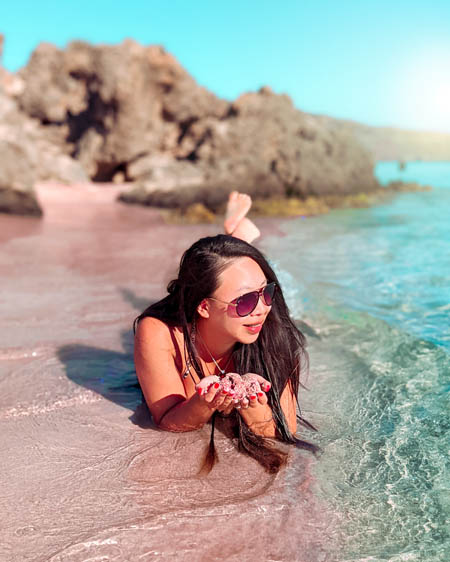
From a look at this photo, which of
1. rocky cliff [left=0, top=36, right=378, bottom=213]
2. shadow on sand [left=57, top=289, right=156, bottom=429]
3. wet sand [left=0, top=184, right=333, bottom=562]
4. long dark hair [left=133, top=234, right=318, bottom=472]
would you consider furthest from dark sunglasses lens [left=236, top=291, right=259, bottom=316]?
rocky cliff [left=0, top=36, right=378, bottom=213]

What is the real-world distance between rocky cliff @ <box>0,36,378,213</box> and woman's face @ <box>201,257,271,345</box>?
12.0m

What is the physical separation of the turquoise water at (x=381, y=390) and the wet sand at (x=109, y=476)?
0.20m

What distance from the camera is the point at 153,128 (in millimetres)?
16781

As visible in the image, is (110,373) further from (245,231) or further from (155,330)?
(245,231)

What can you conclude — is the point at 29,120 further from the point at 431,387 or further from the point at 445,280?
the point at 431,387

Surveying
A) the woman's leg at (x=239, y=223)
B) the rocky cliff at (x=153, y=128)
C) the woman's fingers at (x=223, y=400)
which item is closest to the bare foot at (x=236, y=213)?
the woman's leg at (x=239, y=223)

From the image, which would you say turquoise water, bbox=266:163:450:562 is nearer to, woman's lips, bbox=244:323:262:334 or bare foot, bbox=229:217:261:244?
woman's lips, bbox=244:323:262:334

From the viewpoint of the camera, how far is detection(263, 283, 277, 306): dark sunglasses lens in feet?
8.12

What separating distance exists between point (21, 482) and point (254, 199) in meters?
11.6

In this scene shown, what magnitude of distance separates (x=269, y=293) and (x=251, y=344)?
0.34m

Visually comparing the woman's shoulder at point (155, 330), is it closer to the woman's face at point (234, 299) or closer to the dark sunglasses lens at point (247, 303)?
the woman's face at point (234, 299)

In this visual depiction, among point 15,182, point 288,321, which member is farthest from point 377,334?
point 15,182

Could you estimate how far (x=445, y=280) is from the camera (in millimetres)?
6195

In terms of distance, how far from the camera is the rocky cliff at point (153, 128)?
14.8m
